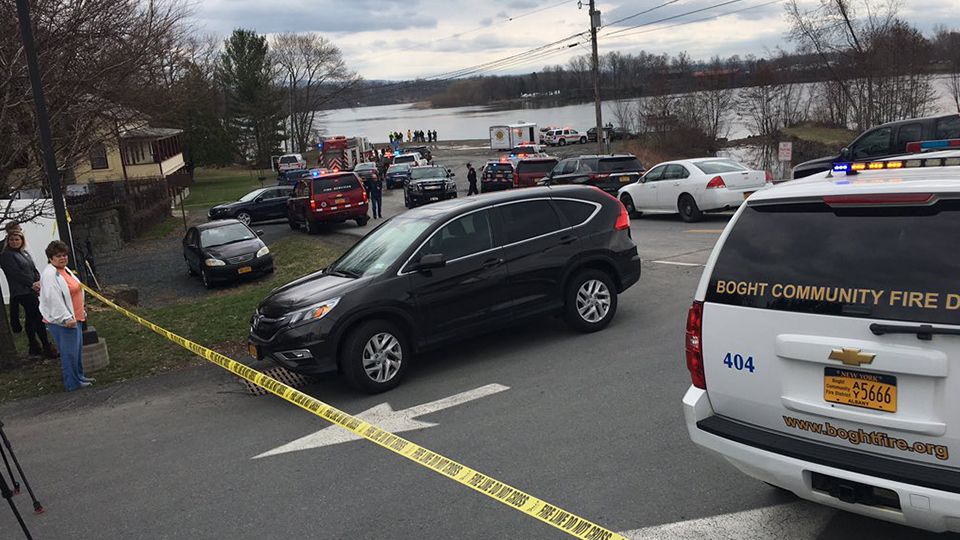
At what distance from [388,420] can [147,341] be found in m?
5.30

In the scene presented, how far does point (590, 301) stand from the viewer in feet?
26.8

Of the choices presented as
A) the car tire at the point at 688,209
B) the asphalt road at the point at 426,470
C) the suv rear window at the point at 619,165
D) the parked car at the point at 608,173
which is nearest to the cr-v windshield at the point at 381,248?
the asphalt road at the point at 426,470

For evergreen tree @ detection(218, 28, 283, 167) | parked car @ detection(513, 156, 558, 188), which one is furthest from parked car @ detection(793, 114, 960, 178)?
evergreen tree @ detection(218, 28, 283, 167)

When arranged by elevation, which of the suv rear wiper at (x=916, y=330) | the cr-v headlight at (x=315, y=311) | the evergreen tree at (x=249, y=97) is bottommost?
the cr-v headlight at (x=315, y=311)

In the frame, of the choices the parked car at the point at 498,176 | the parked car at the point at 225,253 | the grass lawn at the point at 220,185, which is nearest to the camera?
the parked car at the point at 225,253

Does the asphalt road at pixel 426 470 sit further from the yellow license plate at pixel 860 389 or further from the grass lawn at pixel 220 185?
the grass lawn at pixel 220 185

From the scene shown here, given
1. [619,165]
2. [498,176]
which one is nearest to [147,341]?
[619,165]

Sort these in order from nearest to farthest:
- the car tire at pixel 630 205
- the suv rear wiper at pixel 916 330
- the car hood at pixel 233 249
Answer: the suv rear wiper at pixel 916 330 < the car hood at pixel 233 249 < the car tire at pixel 630 205

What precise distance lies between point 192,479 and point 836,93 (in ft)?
166

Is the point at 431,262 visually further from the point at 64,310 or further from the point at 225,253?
the point at 225,253

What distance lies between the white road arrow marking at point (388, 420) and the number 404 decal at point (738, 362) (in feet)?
9.42

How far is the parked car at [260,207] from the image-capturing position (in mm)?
31242

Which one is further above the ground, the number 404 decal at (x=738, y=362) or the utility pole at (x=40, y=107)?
the utility pole at (x=40, y=107)

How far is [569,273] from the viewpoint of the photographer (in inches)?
315
